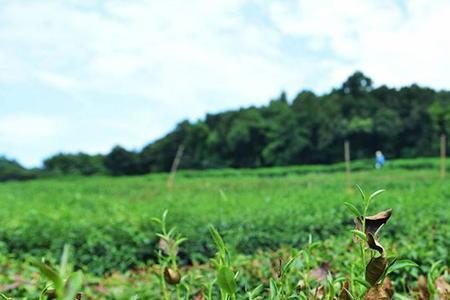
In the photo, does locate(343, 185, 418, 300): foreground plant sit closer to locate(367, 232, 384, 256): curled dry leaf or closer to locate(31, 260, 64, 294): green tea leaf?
locate(367, 232, 384, 256): curled dry leaf

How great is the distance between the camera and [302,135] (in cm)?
3997

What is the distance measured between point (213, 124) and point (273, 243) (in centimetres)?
4546

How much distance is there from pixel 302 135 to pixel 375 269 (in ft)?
131

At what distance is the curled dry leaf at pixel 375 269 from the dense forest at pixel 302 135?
123ft

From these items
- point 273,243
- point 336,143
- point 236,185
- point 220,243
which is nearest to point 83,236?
point 273,243

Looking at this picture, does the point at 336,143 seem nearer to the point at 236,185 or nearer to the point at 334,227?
the point at 236,185

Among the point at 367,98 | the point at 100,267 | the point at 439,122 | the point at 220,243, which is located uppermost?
the point at 367,98

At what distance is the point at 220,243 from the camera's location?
0.64 meters

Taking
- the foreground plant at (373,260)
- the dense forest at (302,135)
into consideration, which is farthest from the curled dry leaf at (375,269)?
the dense forest at (302,135)

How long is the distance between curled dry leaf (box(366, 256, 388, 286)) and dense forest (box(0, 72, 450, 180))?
37443mm

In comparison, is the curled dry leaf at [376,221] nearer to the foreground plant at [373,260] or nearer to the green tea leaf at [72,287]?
the foreground plant at [373,260]

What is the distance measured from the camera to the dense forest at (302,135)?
37156mm

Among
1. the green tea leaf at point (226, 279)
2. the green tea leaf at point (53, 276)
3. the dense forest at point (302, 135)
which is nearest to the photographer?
the green tea leaf at point (53, 276)

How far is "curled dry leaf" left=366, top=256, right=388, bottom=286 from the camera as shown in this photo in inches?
22.1
